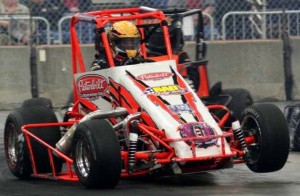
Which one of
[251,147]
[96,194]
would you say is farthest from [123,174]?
[251,147]

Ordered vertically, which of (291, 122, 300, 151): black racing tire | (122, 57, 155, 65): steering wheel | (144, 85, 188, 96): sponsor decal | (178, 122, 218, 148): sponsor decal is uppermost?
(122, 57, 155, 65): steering wheel

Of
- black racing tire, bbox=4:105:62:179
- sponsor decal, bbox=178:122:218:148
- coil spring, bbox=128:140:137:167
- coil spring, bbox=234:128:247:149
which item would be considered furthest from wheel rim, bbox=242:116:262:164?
black racing tire, bbox=4:105:62:179

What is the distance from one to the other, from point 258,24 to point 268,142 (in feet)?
24.0

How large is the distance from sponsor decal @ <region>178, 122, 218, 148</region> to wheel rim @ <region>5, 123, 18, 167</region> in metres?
1.97

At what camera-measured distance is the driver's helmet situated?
955cm

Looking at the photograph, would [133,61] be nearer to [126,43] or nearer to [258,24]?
[126,43]

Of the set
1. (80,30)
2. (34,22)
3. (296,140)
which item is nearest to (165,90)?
(296,140)

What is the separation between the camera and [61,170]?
9.77 metres

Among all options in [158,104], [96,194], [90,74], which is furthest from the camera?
[90,74]

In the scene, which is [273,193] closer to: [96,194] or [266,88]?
[96,194]

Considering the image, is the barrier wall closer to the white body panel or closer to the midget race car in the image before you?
the midget race car

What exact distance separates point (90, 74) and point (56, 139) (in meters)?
0.68

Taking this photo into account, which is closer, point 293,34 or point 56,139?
point 56,139

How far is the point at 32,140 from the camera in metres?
9.43
